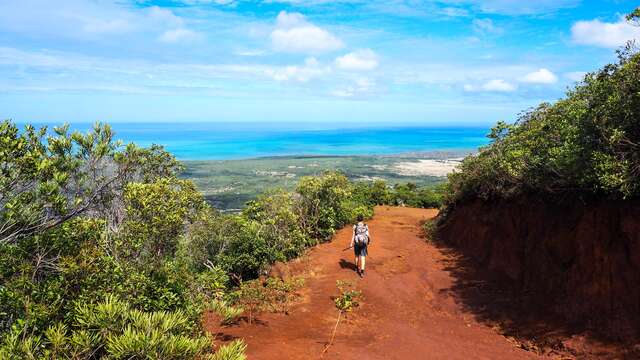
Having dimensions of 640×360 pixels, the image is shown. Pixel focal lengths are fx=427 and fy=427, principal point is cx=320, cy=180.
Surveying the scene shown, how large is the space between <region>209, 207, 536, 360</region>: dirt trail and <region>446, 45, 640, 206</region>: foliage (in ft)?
12.0

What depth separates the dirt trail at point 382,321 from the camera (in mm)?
8641

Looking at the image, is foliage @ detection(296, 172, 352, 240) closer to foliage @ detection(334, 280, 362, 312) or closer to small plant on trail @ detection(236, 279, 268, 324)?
foliage @ detection(334, 280, 362, 312)

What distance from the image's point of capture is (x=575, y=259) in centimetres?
985

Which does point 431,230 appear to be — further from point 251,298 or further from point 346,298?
point 251,298

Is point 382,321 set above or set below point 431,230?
below

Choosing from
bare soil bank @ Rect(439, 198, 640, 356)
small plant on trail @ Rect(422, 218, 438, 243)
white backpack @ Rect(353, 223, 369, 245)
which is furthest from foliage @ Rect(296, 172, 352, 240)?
bare soil bank @ Rect(439, 198, 640, 356)

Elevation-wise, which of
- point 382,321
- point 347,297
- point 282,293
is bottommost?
point 382,321

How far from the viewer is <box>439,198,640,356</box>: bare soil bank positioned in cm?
835

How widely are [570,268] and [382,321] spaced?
452 cm

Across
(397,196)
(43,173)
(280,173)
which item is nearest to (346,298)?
(43,173)

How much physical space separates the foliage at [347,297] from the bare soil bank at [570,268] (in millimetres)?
3099

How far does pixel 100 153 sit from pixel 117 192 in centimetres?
330

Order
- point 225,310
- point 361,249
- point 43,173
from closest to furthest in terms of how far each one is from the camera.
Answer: point 43,173
point 225,310
point 361,249

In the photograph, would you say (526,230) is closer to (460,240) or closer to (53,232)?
(460,240)
